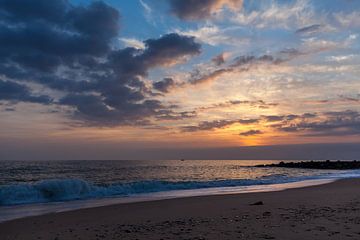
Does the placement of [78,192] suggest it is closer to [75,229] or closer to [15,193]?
[15,193]

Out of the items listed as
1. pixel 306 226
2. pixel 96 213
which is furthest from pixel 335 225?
pixel 96 213

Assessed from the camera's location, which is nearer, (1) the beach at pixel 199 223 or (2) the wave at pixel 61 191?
(1) the beach at pixel 199 223

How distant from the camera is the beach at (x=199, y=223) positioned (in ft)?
30.8

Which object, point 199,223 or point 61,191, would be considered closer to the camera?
point 199,223

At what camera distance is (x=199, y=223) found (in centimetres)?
1131

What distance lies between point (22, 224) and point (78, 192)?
1252 cm

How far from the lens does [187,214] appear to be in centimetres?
1362

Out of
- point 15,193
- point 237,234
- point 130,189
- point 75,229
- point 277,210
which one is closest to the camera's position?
point 237,234

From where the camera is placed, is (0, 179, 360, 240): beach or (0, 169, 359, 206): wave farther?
(0, 169, 359, 206): wave

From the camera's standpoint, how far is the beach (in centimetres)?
940

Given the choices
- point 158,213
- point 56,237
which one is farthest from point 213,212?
point 56,237

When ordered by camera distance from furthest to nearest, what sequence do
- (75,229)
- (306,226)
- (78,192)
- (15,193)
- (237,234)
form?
(78,192)
(15,193)
(75,229)
(306,226)
(237,234)

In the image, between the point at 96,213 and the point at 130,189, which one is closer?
the point at 96,213

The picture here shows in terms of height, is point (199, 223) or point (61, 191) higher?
point (61, 191)
